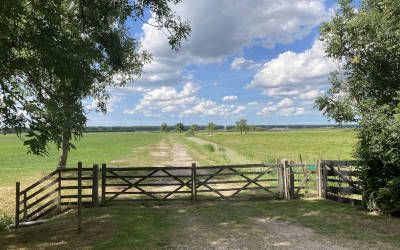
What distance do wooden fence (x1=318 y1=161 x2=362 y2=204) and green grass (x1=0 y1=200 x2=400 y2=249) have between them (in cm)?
59

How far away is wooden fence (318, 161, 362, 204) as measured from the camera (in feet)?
48.5

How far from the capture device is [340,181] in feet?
51.1

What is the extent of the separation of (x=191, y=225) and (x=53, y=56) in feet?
20.8

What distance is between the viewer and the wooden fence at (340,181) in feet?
48.5

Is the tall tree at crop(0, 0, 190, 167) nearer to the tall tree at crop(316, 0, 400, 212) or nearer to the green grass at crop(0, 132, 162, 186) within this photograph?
the green grass at crop(0, 132, 162, 186)

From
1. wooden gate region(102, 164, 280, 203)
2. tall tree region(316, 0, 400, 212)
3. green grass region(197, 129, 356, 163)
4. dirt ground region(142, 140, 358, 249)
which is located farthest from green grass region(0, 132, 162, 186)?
green grass region(197, 129, 356, 163)

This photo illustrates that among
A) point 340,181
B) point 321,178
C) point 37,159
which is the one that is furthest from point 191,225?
point 37,159

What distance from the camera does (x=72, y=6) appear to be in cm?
1394

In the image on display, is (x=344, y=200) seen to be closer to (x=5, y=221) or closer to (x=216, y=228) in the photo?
(x=216, y=228)

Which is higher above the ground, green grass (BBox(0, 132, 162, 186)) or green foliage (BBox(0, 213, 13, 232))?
green grass (BBox(0, 132, 162, 186))

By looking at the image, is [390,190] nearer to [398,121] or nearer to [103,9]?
[398,121]

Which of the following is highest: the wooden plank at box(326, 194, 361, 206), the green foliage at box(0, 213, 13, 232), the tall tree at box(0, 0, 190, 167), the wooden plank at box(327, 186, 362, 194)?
the tall tree at box(0, 0, 190, 167)

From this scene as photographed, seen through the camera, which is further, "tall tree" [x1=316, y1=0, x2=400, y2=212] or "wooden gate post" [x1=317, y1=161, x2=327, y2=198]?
"wooden gate post" [x1=317, y1=161, x2=327, y2=198]

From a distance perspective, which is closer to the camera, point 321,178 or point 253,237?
point 253,237
